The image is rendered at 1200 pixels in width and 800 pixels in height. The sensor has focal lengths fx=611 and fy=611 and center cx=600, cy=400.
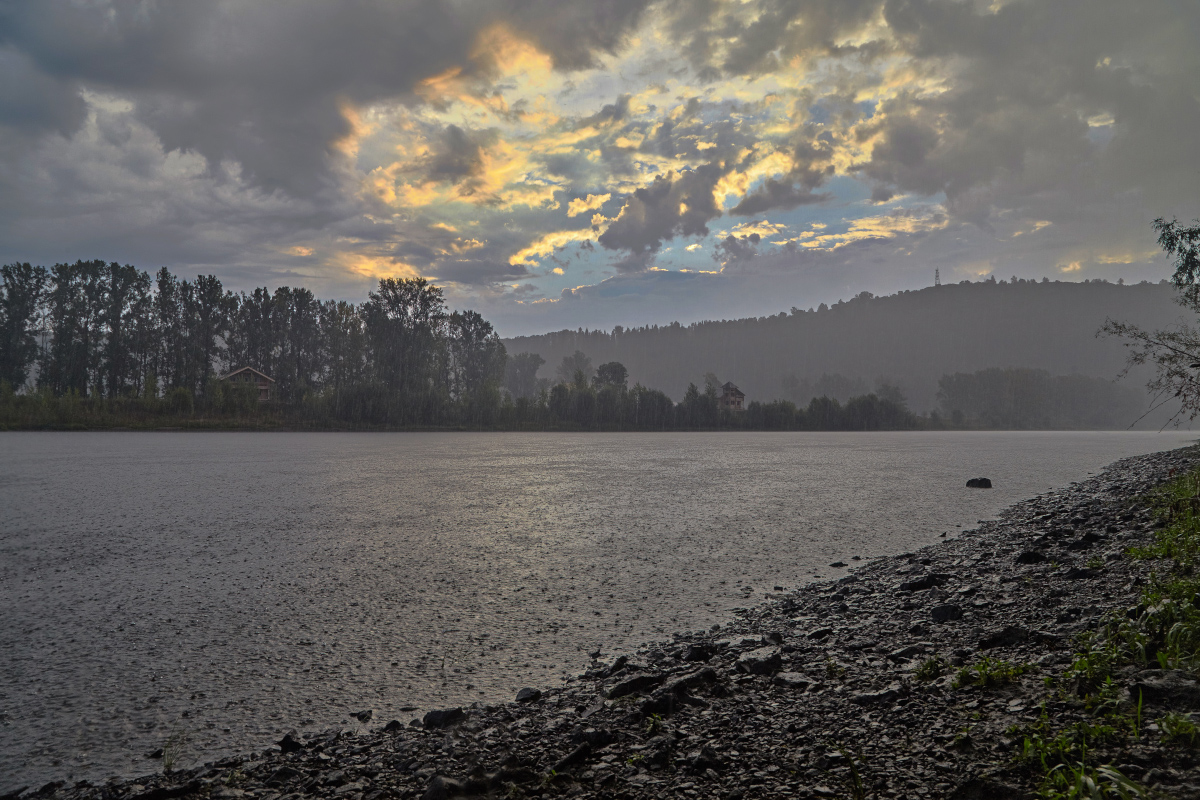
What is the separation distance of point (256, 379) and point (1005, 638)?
107 meters

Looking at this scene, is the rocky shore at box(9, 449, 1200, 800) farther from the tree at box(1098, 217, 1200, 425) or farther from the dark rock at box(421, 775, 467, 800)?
the tree at box(1098, 217, 1200, 425)

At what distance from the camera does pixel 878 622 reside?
7379mm

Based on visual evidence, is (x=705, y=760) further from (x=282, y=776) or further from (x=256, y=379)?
(x=256, y=379)

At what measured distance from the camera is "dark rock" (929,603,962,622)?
7.16 metres

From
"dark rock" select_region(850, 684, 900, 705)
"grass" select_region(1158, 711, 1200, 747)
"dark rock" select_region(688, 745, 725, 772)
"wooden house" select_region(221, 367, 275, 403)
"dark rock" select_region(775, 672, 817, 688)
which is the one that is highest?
"wooden house" select_region(221, 367, 275, 403)

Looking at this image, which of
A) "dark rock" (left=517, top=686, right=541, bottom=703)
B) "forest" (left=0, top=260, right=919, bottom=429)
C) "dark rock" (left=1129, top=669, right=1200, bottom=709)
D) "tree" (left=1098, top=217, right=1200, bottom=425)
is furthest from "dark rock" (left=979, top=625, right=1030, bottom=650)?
"forest" (left=0, top=260, right=919, bottom=429)

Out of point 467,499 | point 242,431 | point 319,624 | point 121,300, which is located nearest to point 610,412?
point 242,431

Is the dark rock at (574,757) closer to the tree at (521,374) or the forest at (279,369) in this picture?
the forest at (279,369)

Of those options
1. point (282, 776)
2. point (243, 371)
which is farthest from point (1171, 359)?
point (243, 371)

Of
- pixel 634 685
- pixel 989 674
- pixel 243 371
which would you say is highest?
pixel 243 371

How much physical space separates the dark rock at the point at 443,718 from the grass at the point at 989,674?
4057 mm

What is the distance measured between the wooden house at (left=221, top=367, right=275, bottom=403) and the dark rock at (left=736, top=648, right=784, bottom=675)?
330 feet

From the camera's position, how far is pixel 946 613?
284 inches

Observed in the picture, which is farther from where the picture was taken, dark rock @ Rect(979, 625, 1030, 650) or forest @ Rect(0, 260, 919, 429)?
forest @ Rect(0, 260, 919, 429)
